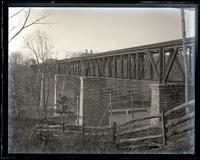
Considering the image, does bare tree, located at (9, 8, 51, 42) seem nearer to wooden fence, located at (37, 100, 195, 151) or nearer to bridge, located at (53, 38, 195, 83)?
bridge, located at (53, 38, 195, 83)

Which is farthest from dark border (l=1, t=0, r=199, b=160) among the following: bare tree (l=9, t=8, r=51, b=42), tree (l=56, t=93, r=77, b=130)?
tree (l=56, t=93, r=77, b=130)

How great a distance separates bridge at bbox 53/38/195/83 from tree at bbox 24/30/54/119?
4cm

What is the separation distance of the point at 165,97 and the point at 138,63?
130 mm

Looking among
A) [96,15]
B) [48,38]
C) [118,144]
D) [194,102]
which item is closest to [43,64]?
[48,38]

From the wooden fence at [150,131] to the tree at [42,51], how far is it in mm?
92

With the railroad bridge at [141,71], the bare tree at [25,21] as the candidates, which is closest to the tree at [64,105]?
the railroad bridge at [141,71]

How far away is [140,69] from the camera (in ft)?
3.98

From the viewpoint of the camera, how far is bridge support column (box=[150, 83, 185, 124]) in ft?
3.90

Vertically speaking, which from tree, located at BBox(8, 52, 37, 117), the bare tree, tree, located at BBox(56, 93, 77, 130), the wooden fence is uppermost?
the bare tree

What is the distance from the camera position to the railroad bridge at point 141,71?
1.19 m

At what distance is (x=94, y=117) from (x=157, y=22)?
1.11ft

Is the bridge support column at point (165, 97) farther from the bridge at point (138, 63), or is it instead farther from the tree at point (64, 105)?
the tree at point (64, 105)

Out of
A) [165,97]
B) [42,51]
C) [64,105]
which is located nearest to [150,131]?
[165,97]
